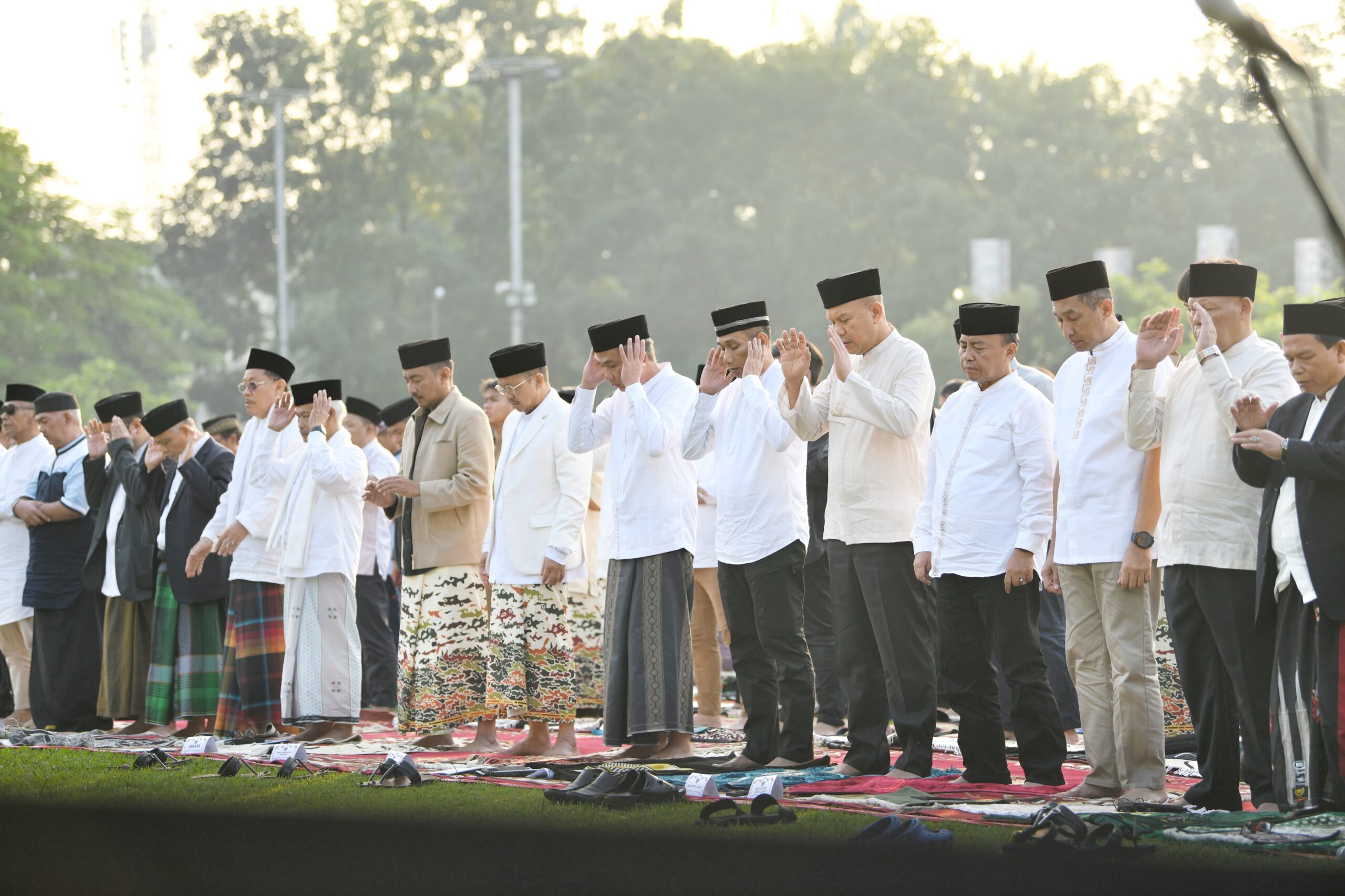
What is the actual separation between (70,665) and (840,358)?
18.3 feet

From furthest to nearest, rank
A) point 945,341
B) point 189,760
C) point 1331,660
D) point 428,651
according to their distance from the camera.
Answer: point 945,341 < point 428,651 < point 189,760 < point 1331,660

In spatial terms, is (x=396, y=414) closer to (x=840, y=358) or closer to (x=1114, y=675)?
(x=840, y=358)

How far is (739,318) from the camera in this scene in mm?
6785

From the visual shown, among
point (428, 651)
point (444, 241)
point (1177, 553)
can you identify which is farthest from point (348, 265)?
point (1177, 553)

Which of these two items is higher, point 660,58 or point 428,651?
point 660,58

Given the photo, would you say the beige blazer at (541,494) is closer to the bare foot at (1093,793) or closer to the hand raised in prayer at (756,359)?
the hand raised in prayer at (756,359)

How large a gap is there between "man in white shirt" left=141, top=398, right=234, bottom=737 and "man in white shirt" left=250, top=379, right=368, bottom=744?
1.89ft

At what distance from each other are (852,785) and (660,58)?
45.4 meters

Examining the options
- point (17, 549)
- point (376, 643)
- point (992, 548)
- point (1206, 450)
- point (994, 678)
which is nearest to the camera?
point (1206, 450)

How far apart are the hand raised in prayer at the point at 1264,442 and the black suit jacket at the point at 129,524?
6.25m

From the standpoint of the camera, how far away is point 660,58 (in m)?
49.1

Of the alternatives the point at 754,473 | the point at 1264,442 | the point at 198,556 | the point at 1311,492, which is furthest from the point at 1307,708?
the point at 198,556

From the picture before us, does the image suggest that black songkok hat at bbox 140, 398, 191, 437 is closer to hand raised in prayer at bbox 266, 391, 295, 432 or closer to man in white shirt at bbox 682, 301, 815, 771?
hand raised in prayer at bbox 266, 391, 295, 432

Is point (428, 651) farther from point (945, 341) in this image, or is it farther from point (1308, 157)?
point (945, 341)
